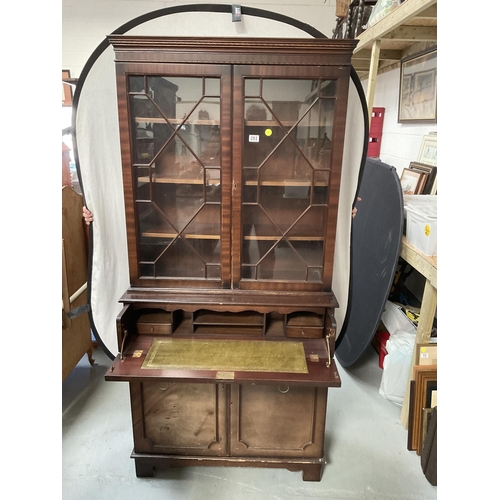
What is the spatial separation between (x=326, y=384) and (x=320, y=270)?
478 millimetres

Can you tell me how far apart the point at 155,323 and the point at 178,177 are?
667mm

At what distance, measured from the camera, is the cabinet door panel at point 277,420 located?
5.33 ft

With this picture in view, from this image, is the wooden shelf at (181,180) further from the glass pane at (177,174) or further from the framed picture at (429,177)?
the framed picture at (429,177)

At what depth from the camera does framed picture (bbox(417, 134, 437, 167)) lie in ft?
7.32

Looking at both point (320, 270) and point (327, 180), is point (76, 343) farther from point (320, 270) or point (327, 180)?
point (327, 180)

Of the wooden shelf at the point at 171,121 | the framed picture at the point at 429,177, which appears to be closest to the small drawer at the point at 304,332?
the wooden shelf at the point at 171,121

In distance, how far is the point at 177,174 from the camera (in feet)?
5.36

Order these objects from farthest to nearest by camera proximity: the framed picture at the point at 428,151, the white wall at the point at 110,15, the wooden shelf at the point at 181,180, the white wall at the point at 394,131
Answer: the white wall at the point at 110,15, the white wall at the point at 394,131, the framed picture at the point at 428,151, the wooden shelf at the point at 181,180

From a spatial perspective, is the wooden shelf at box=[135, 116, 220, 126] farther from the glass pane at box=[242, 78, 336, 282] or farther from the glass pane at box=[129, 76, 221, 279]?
the glass pane at box=[242, 78, 336, 282]

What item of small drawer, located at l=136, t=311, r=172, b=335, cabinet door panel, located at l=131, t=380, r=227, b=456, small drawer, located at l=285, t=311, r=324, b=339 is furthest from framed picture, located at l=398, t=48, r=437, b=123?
cabinet door panel, located at l=131, t=380, r=227, b=456

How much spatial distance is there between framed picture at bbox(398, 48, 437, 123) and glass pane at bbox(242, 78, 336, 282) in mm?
1067

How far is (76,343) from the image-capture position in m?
2.23

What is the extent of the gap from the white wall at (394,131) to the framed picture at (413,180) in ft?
0.38
